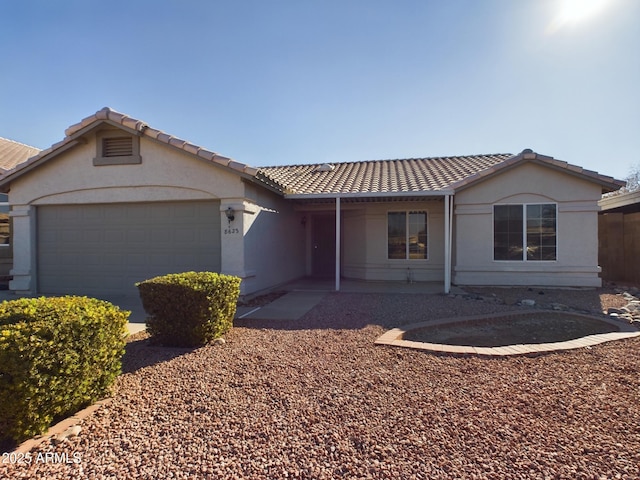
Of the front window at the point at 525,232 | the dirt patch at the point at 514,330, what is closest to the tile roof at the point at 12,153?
the dirt patch at the point at 514,330

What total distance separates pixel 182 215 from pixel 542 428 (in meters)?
9.14

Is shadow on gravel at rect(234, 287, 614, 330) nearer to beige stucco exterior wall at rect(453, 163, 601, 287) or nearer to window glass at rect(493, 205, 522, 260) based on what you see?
beige stucco exterior wall at rect(453, 163, 601, 287)

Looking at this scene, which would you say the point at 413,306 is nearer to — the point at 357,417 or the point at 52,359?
the point at 357,417

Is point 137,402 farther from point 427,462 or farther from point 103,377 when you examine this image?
point 427,462

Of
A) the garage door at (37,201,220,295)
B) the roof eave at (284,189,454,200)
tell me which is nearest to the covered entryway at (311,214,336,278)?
the roof eave at (284,189,454,200)

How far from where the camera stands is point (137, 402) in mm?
3883

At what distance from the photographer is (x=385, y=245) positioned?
13.4 m

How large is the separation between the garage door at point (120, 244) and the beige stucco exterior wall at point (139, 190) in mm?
261

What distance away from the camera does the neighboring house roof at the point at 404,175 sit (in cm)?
1109

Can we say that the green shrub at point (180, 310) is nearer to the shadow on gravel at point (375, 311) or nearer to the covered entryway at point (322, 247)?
the shadow on gravel at point (375, 311)

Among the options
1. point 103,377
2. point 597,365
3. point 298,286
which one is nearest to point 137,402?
point 103,377

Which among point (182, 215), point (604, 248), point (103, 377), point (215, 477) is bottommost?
point (215, 477)

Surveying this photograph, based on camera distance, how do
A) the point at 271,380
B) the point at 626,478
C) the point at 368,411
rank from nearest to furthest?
the point at 626,478 → the point at 368,411 → the point at 271,380

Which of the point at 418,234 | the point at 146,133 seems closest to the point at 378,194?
the point at 418,234
